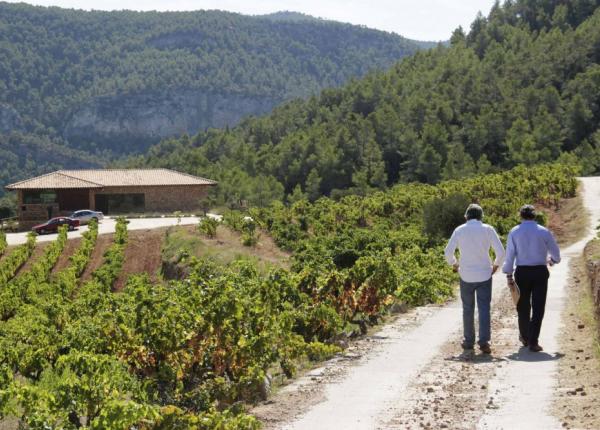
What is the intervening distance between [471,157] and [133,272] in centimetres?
5058

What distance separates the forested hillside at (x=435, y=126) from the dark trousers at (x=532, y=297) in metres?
58.4

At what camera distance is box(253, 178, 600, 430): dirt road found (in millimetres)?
7148

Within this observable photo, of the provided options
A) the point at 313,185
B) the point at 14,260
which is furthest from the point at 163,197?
the point at 313,185

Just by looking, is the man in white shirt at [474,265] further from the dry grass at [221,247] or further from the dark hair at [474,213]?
the dry grass at [221,247]

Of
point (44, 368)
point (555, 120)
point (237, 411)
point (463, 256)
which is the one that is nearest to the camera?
point (237, 411)

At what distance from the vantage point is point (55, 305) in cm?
2152

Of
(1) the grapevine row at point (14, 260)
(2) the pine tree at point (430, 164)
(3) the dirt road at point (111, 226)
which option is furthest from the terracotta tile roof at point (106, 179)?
(2) the pine tree at point (430, 164)

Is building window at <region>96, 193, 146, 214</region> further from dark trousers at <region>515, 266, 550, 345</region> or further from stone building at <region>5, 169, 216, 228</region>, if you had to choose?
dark trousers at <region>515, 266, 550, 345</region>

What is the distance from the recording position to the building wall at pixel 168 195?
5959 cm

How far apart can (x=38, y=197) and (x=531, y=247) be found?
51445 mm

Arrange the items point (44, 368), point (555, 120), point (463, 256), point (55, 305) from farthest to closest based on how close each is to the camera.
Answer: point (555, 120), point (55, 305), point (44, 368), point (463, 256)

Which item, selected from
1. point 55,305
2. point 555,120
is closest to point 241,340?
point 55,305

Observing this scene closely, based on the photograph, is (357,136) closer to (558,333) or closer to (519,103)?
(519,103)

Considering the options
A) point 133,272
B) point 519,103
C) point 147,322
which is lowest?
point 133,272
